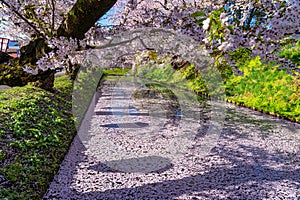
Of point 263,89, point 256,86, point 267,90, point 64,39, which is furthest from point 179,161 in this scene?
point 256,86

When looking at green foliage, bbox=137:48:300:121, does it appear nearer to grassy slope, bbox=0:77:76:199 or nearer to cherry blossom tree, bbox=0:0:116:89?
→ cherry blossom tree, bbox=0:0:116:89

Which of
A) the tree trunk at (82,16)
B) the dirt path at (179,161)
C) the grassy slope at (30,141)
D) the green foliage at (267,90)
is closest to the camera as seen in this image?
the tree trunk at (82,16)

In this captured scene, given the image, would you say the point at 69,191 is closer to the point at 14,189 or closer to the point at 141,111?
the point at 14,189

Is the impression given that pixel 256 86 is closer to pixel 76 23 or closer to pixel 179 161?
pixel 179 161

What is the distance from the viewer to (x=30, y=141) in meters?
3.84

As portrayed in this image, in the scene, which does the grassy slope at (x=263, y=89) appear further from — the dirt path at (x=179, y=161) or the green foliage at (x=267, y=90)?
the dirt path at (x=179, y=161)

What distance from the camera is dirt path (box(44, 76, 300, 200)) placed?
3.24 meters

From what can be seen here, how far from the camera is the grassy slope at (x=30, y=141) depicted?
Answer: 9.63ft

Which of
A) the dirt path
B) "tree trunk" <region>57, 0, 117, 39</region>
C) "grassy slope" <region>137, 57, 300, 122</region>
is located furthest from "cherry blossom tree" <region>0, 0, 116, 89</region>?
"grassy slope" <region>137, 57, 300, 122</region>

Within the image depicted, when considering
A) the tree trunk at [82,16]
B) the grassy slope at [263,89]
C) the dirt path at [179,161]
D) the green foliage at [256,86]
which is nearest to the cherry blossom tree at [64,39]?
the tree trunk at [82,16]

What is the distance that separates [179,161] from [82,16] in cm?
259

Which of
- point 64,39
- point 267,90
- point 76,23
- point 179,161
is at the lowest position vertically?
point 179,161

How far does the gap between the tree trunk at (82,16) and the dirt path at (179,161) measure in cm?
190

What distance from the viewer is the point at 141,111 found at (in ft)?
26.6
